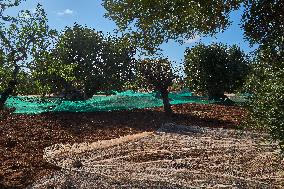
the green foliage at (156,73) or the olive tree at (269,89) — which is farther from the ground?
the green foliage at (156,73)

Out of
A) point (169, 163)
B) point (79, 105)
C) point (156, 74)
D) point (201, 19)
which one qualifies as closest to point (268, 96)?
point (169, 163)

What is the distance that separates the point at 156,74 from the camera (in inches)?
827

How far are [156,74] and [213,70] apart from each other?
1045cm

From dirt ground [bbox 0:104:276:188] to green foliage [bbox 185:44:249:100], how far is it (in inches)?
219

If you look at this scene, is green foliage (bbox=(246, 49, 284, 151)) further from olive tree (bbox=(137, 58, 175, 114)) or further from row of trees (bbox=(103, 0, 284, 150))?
olive tree (bbox=(137, 58, 175, 114))

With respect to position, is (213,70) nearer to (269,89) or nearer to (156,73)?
(156,73)

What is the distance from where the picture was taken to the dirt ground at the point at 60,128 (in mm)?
10195

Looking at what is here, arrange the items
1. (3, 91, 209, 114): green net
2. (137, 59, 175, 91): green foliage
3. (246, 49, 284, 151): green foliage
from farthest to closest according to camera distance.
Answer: (3, 91, 209, 114): green net < (137, 59, 175, 91): green foliage < (246, 49, 284, 151): green foliage

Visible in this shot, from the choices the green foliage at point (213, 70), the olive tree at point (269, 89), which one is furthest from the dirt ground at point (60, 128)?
the green foliage at point (213, 70)

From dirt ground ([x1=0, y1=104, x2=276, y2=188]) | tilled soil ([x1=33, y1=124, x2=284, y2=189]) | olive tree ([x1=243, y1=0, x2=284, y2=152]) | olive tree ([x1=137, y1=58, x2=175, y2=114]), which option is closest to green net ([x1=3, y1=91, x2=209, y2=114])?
dirt ground ([x1=0, y1=104, x2=276, y2=188])

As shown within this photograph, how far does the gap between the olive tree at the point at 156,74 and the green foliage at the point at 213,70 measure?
30.6 ft

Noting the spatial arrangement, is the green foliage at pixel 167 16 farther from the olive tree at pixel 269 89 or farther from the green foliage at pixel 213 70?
the green foliage at pixel 213 70

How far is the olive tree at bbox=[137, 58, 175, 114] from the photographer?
21062mm

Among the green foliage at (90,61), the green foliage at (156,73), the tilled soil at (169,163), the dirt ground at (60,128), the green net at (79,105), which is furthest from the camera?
the green foliage at (90,61)
